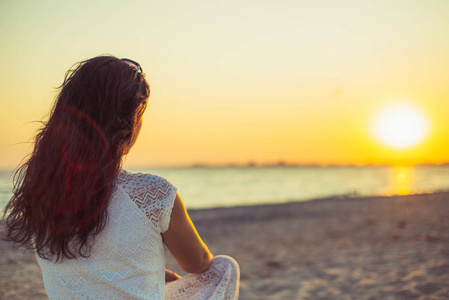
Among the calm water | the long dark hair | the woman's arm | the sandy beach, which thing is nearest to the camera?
the long dark hair

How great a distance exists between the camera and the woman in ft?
4.83

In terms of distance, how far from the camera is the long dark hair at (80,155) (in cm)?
146

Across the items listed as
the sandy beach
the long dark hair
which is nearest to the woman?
the long dark hair

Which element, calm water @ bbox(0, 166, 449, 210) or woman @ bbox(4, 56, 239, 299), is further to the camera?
calm water @ bbox(0, 166, 449, 210)

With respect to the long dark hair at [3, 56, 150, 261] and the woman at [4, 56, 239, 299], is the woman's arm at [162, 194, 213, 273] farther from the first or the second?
the long dark hair at [3, 56, 150, 261]

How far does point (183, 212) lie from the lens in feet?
5.23

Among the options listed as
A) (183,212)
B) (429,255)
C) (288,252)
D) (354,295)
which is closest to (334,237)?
(288,252)

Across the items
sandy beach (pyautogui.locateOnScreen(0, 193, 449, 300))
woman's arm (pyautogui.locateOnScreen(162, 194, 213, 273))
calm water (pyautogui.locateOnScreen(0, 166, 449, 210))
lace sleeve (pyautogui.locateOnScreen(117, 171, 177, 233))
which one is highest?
lace sleeve (pyautogui.locateOnScreen(117, 171, 177, 233))

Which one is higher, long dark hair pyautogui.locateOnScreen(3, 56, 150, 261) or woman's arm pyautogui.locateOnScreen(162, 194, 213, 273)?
long dark hair pyautogui.locateOnScreen(3, 56, 150, 261)

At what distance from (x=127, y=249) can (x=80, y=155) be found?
42 cm

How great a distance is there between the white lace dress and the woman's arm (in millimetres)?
53

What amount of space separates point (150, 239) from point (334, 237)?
776cm

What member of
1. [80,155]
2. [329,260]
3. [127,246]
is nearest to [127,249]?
[127,246]

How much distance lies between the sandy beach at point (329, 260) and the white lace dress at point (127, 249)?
1.20m
